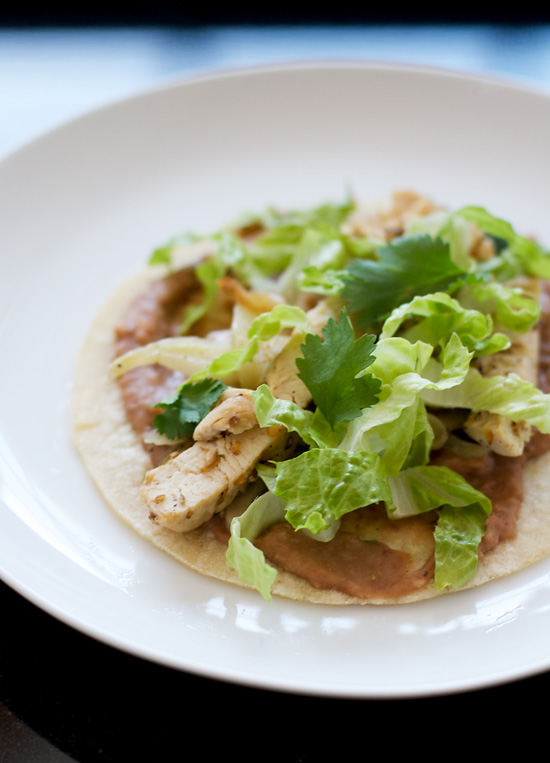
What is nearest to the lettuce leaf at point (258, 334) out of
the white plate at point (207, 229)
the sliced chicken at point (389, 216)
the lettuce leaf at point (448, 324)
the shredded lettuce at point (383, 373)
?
the shredded lettuce at point (383, 373)

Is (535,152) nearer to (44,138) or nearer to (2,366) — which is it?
(44,138)

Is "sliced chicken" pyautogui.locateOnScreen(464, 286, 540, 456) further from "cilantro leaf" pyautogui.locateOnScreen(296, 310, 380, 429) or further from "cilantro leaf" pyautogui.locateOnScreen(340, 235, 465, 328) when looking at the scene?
"cilantro leaf" pyautogui.locateOnScreen(296, 310, 380, 429)

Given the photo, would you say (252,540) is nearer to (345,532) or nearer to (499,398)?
(345,532)

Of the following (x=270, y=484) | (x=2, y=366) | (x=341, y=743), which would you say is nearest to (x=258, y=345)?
(x=270, y=484)

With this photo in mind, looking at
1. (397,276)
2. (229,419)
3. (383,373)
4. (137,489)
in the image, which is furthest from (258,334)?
(137,489)

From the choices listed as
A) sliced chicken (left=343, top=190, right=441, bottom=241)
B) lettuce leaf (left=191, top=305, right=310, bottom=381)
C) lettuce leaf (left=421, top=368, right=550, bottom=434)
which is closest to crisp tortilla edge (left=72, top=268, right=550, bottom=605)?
lettuce leaf (left=421, top=368, right=550, bottom=434)
